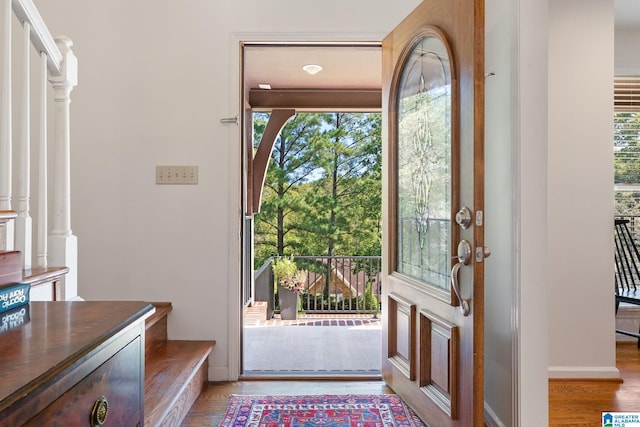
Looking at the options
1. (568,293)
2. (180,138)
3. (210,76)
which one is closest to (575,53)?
(568,293)

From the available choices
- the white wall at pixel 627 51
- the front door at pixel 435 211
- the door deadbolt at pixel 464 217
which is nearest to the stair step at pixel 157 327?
the front door at pixel 435 211

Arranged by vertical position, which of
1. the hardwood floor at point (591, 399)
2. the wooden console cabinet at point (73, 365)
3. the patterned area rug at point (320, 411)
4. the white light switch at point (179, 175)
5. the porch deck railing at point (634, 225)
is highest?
the white light switch at point (179, 175)

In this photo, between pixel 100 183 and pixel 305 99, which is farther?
pixel 305 99

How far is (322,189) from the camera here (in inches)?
359

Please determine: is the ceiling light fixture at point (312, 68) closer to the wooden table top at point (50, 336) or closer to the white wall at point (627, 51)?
the white wall at point (627, 51)

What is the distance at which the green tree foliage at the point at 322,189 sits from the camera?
8.97 metres

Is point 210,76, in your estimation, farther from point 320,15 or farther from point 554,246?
point 554,246

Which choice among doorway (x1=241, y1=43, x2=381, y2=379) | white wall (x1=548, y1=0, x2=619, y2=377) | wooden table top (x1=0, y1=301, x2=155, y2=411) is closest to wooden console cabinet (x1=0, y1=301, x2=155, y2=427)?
wooden table top (x1=0, y1=301, x2=155, y2=411)

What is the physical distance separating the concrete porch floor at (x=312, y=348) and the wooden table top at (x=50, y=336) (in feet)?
6.04

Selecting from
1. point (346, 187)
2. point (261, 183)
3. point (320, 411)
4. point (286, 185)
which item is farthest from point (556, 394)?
point (286, 185)

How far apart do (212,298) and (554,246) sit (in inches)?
87.7

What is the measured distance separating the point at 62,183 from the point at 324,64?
2.83 metres

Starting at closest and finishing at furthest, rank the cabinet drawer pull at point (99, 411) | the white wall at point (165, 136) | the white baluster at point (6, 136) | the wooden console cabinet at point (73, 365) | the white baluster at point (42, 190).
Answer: the wooden console cabinet at point (73, 365), the cabinet drawer pull at point (99, 411), the white baluster at point (6, 136), the white baluster at point (42, 190), the white wall at point (165, 136)

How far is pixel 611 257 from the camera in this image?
9.09 ft
